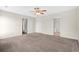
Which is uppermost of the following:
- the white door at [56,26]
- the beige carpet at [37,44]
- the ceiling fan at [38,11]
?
the ceiling fan at [38,11]

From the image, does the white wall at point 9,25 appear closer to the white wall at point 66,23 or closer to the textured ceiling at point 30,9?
the textured ceiling at point 30,9

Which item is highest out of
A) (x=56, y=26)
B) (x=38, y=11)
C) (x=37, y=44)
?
(x=38, y=11)

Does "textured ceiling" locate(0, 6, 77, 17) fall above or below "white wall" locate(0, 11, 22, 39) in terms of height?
above

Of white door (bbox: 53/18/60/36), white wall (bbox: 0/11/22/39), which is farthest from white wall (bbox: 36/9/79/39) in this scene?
white wall (bbox: 0/11/22/39)

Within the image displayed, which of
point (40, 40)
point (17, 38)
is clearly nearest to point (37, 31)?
point (40, 40)

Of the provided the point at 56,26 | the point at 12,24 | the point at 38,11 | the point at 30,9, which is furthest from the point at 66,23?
the point at 12,24

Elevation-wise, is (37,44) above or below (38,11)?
below

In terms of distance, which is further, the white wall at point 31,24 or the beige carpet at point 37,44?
the white wall at point 31,24

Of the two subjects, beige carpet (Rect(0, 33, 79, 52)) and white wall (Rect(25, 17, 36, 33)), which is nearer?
beige carpet (Rect(0, 33, 79, 52))

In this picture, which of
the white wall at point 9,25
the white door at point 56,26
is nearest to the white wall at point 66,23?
the white door at point 56,26

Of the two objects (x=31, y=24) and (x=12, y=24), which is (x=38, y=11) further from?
(x=12, y=24)

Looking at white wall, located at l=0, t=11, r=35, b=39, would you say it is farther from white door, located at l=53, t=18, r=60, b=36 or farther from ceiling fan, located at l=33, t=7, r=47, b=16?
white door, located at l=53, t=18, r=60, b=36
